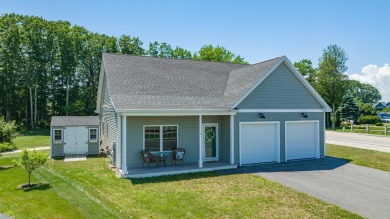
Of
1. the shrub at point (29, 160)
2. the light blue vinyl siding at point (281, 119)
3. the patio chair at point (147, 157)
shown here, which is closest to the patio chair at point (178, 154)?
the patio chair at point (147, 157)

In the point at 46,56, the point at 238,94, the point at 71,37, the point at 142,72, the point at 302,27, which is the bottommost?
the point at 238,94

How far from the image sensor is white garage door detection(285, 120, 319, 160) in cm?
1547

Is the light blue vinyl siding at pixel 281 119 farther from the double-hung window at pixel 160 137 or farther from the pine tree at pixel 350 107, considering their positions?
the pine tree at pixel 350 107

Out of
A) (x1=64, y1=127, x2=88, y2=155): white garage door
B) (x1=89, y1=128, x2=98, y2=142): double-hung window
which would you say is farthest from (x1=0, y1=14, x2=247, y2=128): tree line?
(x1=89, y1=128, x2=98, y2=142): double-hung window

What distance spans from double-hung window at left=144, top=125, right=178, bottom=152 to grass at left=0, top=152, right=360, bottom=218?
7.57ft

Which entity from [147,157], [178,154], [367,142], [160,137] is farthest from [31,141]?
[367,142]

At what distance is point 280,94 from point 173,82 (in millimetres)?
6127

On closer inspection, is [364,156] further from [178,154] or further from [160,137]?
[160,137]

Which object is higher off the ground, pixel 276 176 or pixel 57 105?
pixel 57 105

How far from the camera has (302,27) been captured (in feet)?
57.2

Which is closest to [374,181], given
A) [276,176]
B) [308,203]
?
[276,176]

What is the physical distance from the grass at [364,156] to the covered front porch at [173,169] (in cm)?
723

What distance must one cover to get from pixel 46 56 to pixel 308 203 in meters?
40.8

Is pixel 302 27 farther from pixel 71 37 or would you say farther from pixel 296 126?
pixel 71 37
